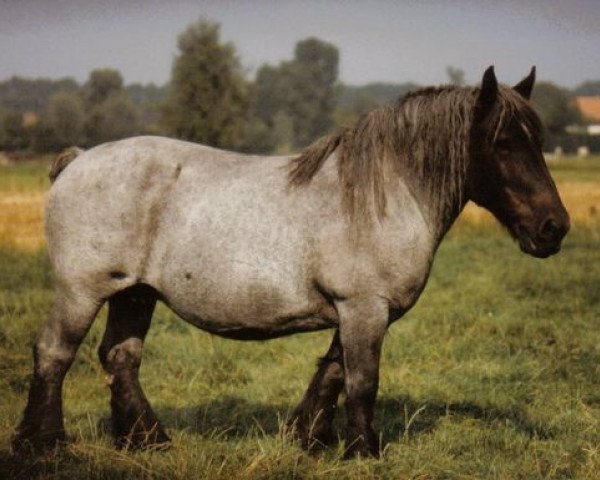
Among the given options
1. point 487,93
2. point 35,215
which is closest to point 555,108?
point 35,215

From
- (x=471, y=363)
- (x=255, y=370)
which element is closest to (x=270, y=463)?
(x=255, y=370)

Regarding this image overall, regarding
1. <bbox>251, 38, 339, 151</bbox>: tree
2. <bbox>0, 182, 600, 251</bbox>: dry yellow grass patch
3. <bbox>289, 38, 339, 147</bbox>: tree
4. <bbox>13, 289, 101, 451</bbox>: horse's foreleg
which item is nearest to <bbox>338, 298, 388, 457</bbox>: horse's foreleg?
<bbox>13, 289, 101, 451</bbox>: horse's foreleg

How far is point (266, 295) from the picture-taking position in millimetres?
4461

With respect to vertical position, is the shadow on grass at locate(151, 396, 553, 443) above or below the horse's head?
below

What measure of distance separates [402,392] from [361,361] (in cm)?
223

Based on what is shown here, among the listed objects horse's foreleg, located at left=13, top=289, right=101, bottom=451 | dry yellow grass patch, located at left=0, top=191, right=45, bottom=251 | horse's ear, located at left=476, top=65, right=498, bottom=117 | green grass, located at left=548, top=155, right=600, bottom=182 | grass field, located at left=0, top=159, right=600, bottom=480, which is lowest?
green grass, located at left=548, top=155, right=600, bottom=182

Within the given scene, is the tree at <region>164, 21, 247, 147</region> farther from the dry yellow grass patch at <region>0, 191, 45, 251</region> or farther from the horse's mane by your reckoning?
the horse's mane

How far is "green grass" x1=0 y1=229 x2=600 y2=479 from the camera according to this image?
450 cm

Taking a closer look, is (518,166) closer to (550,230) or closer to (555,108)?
(550,230)

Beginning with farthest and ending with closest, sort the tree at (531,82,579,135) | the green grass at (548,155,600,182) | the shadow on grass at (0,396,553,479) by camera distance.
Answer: the tree at (531,82,579,135) < the green grass at (548,155,600,182) < the shadow on grass at (0,396,553,479)

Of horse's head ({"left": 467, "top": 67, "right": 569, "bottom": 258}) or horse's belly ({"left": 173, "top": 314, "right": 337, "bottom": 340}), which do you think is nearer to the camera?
horse's head ({"left": 467, "top": 67, "right": 569, "bottom": 258})

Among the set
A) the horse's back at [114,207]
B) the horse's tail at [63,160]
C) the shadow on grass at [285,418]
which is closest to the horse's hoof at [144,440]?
the shadow on grass at [285,418]

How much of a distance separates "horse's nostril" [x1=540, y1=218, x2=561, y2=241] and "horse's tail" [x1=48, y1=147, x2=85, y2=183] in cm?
307

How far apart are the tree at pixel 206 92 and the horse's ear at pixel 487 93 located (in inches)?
1741
